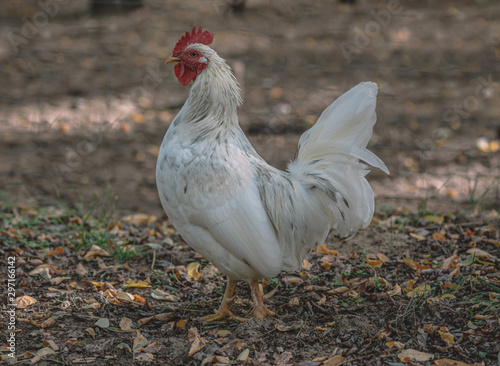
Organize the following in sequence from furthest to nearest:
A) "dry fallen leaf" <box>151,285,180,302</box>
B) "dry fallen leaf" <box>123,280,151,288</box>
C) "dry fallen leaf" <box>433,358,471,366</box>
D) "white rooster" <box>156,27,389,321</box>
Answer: "dry fallen leaf" <box>123,280,151,288</box> → "dry fallen leaf" <box>151,285,180,302</box> → "white rooster" <box>156,27,389,321</box> → "dry fallen leaf" <box>433,358,471,366</box>

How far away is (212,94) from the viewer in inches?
150

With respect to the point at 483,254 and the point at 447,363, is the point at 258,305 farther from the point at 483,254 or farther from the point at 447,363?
the point at 483,254

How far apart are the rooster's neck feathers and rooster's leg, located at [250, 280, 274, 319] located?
1161mm

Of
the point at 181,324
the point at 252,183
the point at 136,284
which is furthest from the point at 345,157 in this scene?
the point at 136,284

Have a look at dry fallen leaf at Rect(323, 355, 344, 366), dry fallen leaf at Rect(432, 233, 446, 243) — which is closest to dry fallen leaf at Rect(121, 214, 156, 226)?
dry fallen leaf at Rect(432, 233, 446, 243)

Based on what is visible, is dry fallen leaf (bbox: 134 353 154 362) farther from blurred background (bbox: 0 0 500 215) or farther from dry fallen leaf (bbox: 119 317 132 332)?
blurred background (bbox: 0 0 500 215)

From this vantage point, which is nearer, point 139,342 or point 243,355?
point 243,355

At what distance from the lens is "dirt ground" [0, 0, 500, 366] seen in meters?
3.71

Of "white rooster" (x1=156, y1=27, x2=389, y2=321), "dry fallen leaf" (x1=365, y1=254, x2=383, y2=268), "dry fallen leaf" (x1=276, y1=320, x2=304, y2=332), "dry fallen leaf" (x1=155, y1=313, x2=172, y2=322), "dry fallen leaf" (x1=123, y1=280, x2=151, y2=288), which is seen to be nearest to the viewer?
"white rooster" (x1=156, y1=27, x2=389, y2=321)

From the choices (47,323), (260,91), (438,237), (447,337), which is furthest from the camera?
(260,91)

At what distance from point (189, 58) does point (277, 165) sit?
12.3 feet

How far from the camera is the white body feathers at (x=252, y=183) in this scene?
362 cm

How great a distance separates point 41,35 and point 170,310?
9.63m

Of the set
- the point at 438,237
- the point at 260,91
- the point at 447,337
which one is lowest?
the point at 447,337
